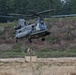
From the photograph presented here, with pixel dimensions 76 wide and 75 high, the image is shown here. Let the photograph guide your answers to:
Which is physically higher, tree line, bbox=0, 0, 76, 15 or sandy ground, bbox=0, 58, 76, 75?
tree line, bbox=0, 0, 76, 15

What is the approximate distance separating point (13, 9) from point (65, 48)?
1332cm

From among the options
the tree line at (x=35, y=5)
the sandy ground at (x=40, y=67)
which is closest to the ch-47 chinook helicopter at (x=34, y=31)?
the sandy ground at (x=40, y=67)

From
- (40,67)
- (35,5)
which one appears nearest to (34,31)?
(40,67)

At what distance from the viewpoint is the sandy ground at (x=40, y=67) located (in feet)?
50.5

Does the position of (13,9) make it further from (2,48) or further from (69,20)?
(2,48)

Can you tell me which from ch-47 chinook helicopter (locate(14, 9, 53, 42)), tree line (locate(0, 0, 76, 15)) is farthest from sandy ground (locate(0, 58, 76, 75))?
tree line (locate(0, 0, 76, 15))

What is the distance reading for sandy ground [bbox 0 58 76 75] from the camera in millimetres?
15383

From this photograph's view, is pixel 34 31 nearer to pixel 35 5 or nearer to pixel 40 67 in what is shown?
pixel 40 67

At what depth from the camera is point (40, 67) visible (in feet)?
50.9

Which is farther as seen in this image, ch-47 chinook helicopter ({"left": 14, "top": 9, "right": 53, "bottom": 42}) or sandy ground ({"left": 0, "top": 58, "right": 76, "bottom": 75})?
sandy ground ({"left": 0, "top": 58, "right": 76, "bottom": 75})

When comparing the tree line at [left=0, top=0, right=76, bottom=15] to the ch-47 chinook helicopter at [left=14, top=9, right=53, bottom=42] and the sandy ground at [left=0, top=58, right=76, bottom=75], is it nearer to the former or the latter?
the sandy ground at [left=0, top=58, right=76, bottom=75]

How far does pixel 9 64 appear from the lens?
1570 centimetres

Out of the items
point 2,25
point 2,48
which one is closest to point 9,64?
point 2,48

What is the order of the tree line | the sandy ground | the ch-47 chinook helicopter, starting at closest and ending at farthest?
the ch-47 chinook helicopter, the sandy ground, the tree line
